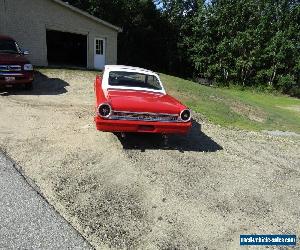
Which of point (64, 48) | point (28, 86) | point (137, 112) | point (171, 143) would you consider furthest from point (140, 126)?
point (64, 48)

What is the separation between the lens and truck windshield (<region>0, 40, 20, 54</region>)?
41.1ft

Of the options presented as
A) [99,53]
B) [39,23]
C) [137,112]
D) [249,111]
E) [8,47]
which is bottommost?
[249,111]

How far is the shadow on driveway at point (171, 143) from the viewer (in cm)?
734

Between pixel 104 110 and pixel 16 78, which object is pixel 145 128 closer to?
pixel 104 110

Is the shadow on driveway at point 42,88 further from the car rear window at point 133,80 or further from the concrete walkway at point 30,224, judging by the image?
the concrete walkway at point 30,224

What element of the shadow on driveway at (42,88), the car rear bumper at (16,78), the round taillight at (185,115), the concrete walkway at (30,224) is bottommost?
the shadow on driveway at (42,88)

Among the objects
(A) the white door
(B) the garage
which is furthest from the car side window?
(B) the garage

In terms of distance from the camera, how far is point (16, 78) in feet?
38.3

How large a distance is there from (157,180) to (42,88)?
9.26m

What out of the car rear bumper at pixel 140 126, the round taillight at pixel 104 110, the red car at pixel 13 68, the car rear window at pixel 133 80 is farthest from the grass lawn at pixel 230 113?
the red car at pixel 13 68

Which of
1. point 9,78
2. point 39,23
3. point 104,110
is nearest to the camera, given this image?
point 104,110

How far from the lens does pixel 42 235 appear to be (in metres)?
3.89

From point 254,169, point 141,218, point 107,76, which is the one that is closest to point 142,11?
point 107,76

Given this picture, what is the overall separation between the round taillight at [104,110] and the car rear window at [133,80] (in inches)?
63.2
